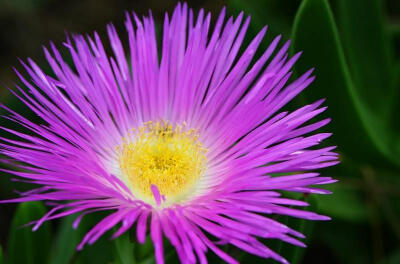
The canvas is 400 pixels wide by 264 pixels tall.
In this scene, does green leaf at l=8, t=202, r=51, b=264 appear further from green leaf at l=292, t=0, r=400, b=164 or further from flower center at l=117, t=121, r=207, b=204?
green leaf at l=292, t=0, r=400, b=164

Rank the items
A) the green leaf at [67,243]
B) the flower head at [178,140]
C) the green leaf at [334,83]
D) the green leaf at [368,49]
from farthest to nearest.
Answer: the green leaf at [368,49] < the green leaf at [67,243] < the green leaf at [334,83] < the flower head at [178,140]

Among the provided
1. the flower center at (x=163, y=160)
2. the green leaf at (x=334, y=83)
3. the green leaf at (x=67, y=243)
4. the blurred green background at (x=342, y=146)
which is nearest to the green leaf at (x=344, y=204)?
the blurred green background at (x=342, y=146)

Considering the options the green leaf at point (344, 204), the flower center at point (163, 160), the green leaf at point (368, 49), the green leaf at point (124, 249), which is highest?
the green leaf at point (368, 49)

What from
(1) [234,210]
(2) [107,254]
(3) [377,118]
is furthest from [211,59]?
(3) [377,118]

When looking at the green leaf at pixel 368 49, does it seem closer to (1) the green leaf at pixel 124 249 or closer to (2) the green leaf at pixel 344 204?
(2) the green leaf at pixel 344 204

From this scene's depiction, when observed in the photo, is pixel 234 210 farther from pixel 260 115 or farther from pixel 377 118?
pixel 377 118

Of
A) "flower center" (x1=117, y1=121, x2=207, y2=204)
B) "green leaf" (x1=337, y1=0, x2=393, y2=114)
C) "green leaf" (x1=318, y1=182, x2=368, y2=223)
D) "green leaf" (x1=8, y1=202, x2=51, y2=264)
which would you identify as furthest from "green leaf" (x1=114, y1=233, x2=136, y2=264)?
"green leaf" (x1=337, y1=0, x2=393, y2=114)

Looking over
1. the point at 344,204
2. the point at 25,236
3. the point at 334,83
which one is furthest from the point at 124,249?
the point at 344,204
